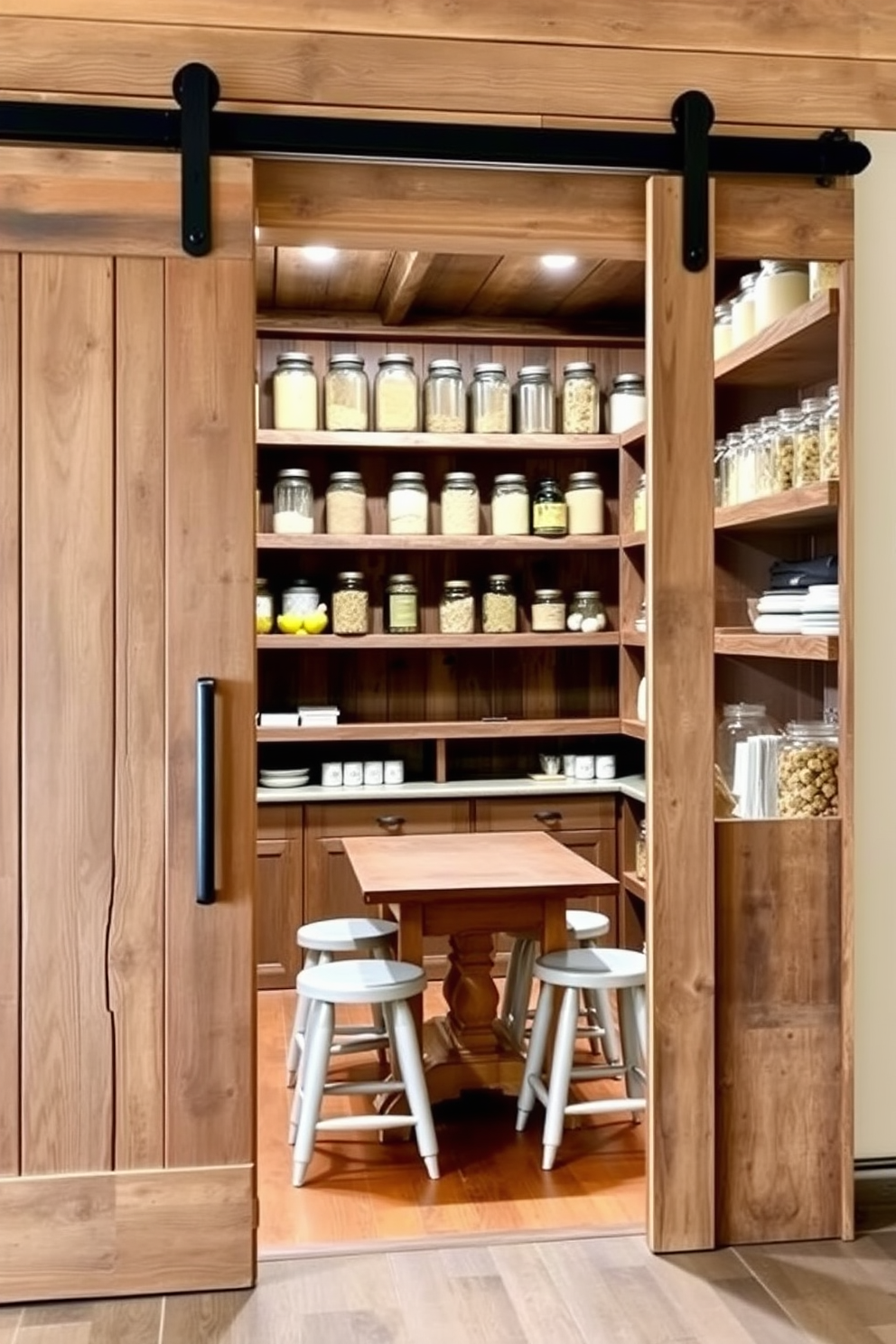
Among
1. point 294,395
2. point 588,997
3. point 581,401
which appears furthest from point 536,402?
point 588,997

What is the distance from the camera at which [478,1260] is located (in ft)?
8.46

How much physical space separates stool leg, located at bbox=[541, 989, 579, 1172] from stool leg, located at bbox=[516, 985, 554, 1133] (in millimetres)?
147

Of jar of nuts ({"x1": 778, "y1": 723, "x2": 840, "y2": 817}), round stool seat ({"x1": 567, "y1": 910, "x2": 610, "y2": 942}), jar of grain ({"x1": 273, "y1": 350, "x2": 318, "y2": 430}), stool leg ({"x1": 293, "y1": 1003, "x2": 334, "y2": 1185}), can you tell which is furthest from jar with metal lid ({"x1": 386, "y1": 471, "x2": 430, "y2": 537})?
jar of nuts ({"x1": 778, "y1": 723, "x2": 840, "y2": 817})

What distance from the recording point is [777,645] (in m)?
2.72

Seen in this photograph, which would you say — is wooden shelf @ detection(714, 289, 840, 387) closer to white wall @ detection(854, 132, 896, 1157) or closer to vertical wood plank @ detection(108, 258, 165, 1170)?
white wall @ detection(854, 132, 896, 1157)

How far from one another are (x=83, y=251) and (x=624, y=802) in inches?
122

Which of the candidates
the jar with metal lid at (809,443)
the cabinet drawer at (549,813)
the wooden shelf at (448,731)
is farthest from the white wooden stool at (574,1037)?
the wooden shelf at (448,731)

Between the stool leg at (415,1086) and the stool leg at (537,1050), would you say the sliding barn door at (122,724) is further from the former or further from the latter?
the stool leg at (537,1050)

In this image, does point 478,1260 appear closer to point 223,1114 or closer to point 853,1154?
point 223,1114

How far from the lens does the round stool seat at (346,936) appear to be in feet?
11.6

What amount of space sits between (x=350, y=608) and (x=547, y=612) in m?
0.78

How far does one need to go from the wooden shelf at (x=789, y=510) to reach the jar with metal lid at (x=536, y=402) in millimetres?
2366

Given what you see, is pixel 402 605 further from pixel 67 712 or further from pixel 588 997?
pixel 67 712

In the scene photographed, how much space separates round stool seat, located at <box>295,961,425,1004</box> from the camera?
3.02 meters
